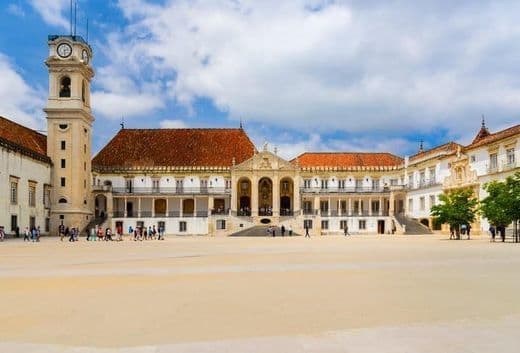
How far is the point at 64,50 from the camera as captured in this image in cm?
5588

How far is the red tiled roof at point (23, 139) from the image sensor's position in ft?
156

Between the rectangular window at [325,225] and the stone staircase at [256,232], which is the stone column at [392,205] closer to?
the rectangular window at [325,225]

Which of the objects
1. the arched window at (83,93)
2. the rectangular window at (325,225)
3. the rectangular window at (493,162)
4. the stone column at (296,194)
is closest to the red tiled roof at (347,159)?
the stone column at (296,194)

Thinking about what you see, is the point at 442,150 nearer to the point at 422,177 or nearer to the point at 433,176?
the point at 433,176

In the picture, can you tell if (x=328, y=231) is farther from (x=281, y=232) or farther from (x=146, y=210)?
(x=146, y=210)

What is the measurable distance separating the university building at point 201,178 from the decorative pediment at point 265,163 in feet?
0.38

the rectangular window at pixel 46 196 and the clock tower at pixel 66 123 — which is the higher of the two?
the clock tower at pixel 66 123

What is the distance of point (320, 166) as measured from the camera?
234ft

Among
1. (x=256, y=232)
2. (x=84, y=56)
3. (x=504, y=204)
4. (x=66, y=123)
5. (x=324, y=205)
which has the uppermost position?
(x=84, y=56)

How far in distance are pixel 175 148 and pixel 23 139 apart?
2116 centimetres

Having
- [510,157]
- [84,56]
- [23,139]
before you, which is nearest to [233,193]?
[84,56]

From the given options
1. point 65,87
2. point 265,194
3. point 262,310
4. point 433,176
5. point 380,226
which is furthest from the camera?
point 265,194

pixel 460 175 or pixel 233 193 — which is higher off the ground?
pixel 460 175

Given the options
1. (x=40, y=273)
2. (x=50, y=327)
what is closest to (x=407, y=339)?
(x=50, y=327)
